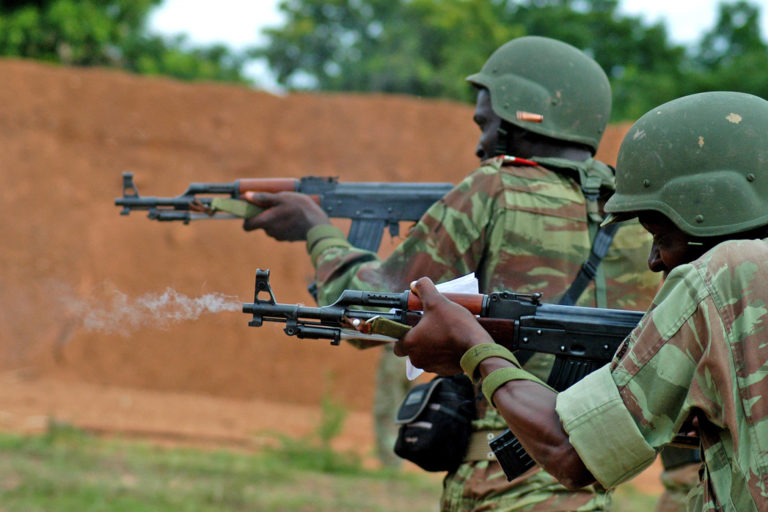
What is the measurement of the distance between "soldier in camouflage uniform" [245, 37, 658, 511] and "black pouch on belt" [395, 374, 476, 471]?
4 centimetres

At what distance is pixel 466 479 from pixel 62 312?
12035mm

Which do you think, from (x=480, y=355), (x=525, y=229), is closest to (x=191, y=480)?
(x=525, y=229)

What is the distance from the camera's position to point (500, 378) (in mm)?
2035

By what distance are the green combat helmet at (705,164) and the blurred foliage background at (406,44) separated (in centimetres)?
1525

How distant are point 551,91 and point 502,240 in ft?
2.05

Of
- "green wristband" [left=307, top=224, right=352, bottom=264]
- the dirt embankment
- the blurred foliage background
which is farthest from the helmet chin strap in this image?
the blurred foliage background

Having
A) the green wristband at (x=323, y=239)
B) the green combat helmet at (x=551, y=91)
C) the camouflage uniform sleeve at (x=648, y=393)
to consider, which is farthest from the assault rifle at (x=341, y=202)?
the camouflage uniform sleeve at (x=648, y=393)

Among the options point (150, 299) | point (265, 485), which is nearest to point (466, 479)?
point (150, 299)

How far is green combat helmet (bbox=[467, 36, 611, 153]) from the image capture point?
322 centimetres

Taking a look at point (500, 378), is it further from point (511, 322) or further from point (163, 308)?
point (163, 308)

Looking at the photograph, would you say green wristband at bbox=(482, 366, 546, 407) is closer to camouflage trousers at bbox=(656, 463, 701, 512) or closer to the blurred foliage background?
camouflage trousers at bbox=(656, 463, 701, 512)

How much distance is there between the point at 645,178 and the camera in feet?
7.04

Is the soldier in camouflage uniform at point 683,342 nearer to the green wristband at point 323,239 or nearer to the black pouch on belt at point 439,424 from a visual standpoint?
the black pouch on belt at point 439,424

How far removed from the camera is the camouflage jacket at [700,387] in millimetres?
1786
